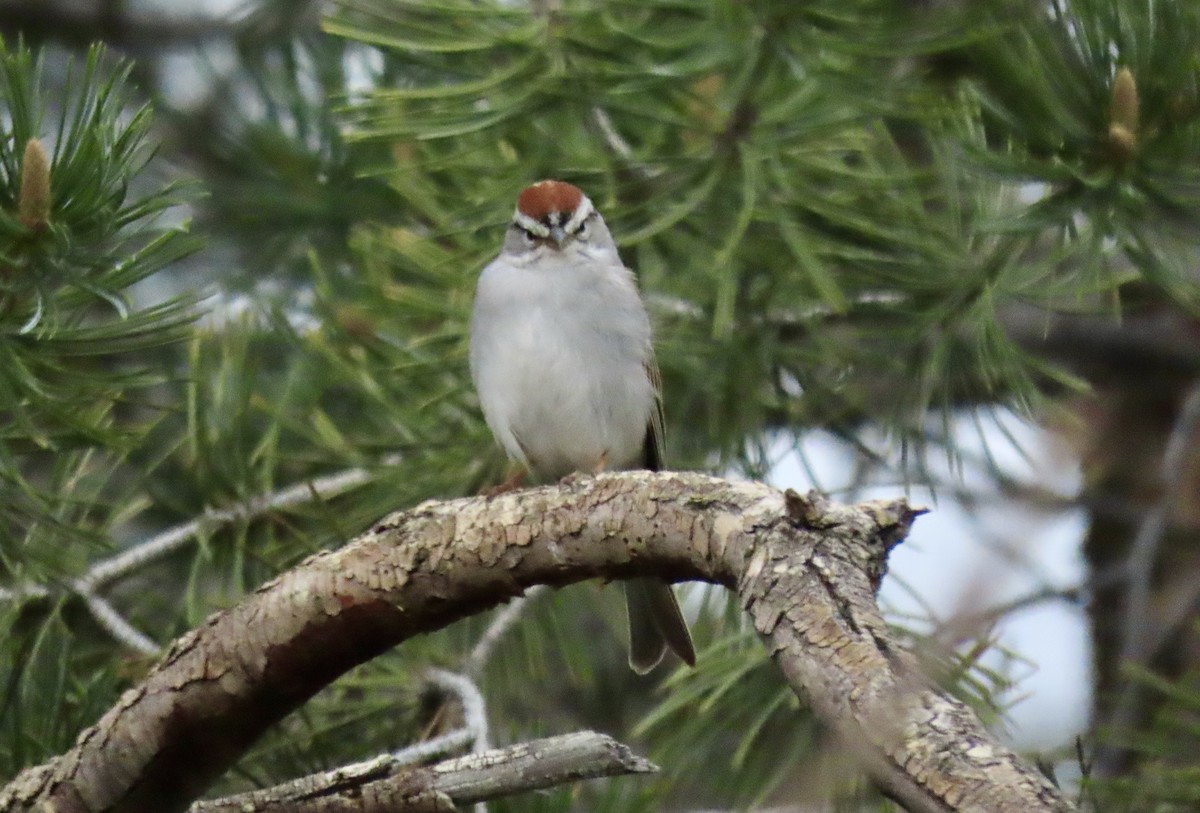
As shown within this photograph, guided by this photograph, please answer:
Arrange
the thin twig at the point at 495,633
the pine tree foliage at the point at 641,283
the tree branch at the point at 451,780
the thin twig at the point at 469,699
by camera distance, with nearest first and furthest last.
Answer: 1. the tree branch at the point at 451,780
2. the pine tree foliage at the point at 641,283
3. the thin twig at the point at 469,699
4. the thin twig at the point at 495,633

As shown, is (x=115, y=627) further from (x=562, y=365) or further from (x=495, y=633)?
(x=562, y=365)

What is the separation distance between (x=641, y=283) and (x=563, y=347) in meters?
0.18

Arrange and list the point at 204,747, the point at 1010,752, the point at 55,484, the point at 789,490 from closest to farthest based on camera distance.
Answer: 1. the point at 1010,752
2. the point at 789,490
3. the point at 204,747
4. the point at 55,484

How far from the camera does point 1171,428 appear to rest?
3.29 m

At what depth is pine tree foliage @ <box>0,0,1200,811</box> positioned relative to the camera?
75.2 inches

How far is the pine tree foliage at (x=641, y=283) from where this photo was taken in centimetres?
191

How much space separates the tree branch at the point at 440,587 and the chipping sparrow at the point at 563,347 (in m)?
0.95

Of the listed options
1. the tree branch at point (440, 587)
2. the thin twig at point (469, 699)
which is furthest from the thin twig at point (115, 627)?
the tree branch at point (440, 587)

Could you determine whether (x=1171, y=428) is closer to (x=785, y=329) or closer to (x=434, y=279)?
(x=785, y=329)

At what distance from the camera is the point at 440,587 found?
5.32 feet

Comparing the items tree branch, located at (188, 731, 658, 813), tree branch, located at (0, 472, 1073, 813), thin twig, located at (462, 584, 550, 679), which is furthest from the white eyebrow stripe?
tree branch, located at (188, 731, 658, 813)

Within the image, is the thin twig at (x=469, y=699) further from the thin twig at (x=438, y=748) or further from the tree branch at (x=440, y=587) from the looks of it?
the tree branch at (x=440, y=587)

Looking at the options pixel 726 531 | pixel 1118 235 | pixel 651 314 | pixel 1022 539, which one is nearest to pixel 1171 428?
pixel 651 314

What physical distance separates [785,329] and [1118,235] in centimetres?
75
